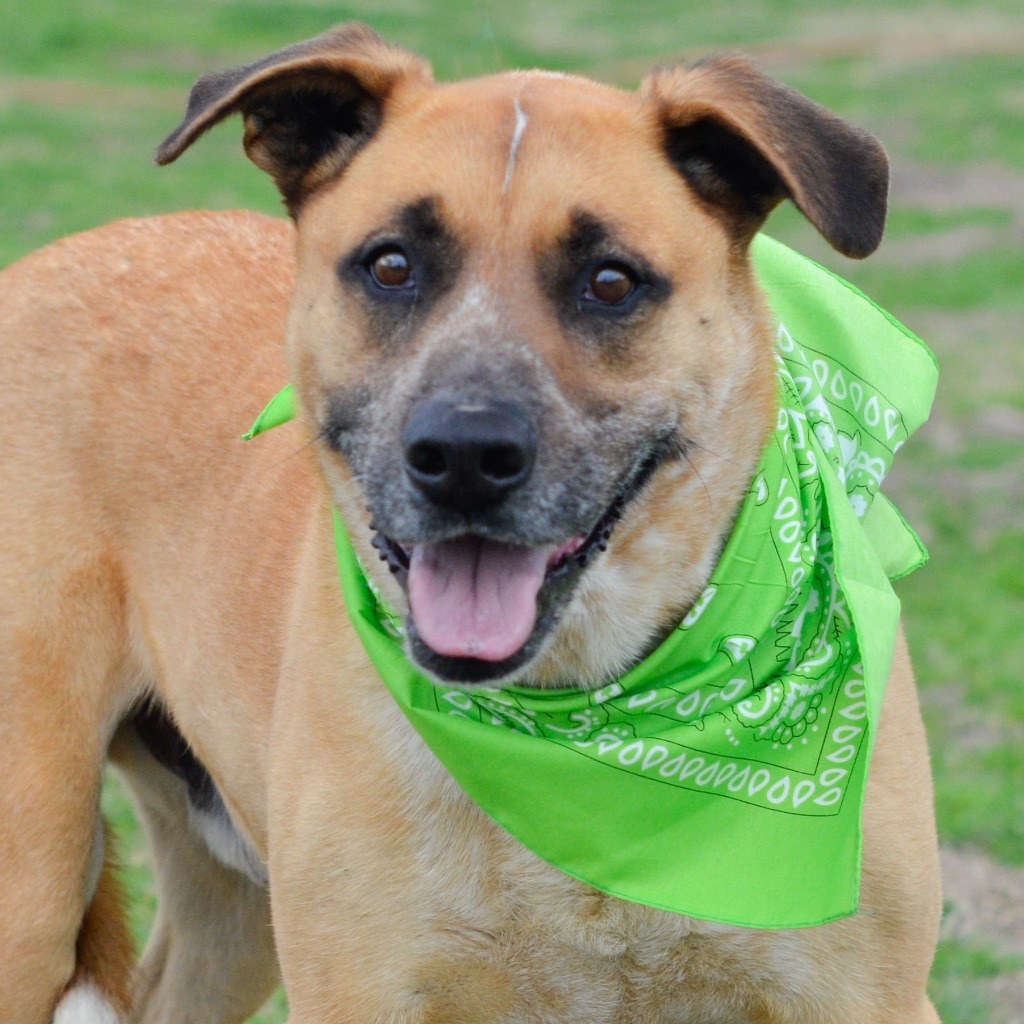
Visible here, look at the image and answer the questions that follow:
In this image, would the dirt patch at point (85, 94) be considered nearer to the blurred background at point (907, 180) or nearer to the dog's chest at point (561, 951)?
the blurred background at point (907, 180)

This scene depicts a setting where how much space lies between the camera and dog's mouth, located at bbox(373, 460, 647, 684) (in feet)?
10.2

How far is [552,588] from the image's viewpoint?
126 inches

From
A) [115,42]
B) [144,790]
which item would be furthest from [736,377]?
[115,42]

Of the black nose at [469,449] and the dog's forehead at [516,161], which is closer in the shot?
the black nose at [469,449]

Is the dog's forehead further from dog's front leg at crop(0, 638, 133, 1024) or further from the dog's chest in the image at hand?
dog's front leg at crop(0, 638, 133, 1024)

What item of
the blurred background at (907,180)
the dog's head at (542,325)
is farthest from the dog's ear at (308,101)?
the blurred background at (907,180)

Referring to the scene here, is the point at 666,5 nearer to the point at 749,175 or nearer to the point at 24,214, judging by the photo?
the point at 24,214

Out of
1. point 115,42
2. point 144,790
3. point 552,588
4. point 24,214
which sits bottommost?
point 115,42

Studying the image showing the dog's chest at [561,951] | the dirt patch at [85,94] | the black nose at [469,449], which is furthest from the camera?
the dirt patch at [85,94]

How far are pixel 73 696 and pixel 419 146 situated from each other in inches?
66.4

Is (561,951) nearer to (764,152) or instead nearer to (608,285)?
(608,285)

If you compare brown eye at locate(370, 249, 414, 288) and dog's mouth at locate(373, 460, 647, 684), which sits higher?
brown eye at locate(370, 249, 414, 288)

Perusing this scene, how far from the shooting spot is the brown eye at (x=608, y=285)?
10.5 feet

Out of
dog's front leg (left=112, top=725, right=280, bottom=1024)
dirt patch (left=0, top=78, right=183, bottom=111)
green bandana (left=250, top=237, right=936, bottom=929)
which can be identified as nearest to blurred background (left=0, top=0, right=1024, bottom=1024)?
dirt patch (left=0, top=78, right=183, bottom=111)
